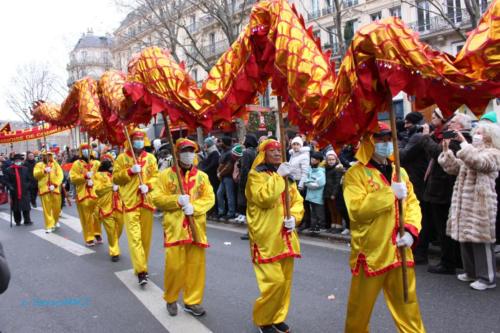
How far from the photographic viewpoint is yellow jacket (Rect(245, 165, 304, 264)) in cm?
405

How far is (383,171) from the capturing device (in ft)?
11.3

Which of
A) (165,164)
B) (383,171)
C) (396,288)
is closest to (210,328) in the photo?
A: (396,288)

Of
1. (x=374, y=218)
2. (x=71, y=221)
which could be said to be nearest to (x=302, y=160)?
(x=374, y=218)

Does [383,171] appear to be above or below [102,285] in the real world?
above

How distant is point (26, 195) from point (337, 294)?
33.4ft

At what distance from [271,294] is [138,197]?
299 cm

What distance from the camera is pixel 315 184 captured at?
8258 millimetres

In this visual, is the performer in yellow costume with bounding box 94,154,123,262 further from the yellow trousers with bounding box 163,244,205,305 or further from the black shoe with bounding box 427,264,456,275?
the black shoe with bounding box 427,264,456,275

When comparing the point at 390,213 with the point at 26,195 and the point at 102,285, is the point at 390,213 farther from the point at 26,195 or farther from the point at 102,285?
Result: the point at 26,195

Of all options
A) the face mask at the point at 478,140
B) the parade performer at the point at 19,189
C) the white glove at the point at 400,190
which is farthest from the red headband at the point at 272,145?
the parade performer at the point at 19,189

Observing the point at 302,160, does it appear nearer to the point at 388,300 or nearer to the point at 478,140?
the point at 478,140

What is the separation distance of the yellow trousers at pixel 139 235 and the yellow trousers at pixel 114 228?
3.74ft

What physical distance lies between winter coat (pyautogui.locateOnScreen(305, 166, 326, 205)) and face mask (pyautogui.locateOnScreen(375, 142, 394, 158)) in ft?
15.7

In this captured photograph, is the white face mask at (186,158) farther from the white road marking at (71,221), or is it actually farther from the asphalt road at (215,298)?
the white road marking at (71,221)
